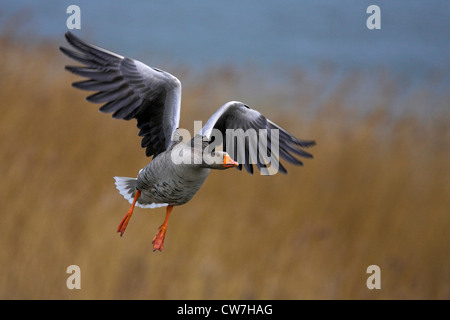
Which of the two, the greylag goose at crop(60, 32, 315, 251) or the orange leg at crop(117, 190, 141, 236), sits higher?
the greylag goose at crop(60, 32, 315, 251)

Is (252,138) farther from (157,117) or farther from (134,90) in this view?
(134,90)

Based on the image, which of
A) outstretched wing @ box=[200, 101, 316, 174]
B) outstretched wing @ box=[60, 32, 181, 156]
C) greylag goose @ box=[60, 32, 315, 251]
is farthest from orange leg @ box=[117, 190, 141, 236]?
outstretched wing @ box=[200, 101, 316, 174]

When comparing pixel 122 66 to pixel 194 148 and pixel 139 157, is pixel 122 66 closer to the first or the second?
pixel 194 148

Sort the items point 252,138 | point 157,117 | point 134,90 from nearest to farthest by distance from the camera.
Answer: point 134,90 → point 157,117 → point 252,138

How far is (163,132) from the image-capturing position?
8.71 feet

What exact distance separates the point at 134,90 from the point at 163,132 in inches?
9.6

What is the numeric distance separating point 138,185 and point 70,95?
163 inches

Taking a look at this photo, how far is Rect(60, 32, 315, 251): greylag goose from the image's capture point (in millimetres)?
2102

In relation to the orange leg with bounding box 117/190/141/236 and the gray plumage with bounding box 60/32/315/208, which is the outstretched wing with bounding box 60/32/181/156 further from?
the orange leg with bounding box 117/190/141/236

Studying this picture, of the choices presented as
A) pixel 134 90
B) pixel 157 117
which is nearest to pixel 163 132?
pixel 157 117

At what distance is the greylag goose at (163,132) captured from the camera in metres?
2.10

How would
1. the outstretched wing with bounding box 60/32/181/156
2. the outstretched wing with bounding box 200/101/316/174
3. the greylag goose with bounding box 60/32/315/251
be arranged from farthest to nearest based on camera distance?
the outstretched wing with bounding box 200/101/316/174 → the outstretched wing with bounding box 60/32/181/156 → the greylag goose with bounding box 60/32/315/251

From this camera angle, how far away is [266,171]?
2.74 meters

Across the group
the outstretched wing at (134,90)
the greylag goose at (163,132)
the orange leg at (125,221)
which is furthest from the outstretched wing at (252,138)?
the orange leg at (125,221)
